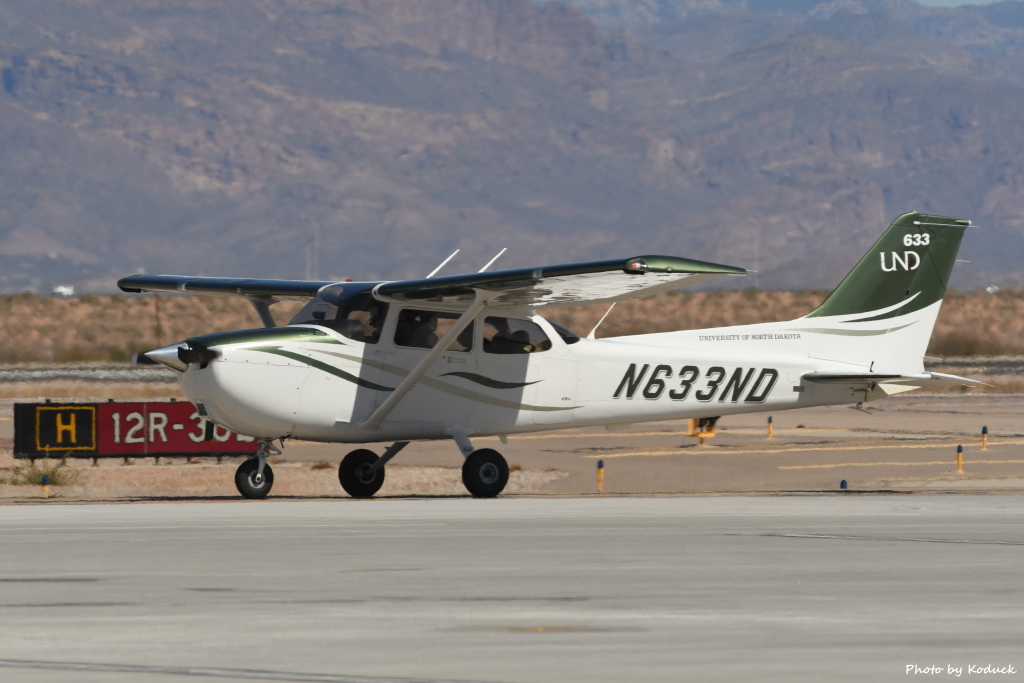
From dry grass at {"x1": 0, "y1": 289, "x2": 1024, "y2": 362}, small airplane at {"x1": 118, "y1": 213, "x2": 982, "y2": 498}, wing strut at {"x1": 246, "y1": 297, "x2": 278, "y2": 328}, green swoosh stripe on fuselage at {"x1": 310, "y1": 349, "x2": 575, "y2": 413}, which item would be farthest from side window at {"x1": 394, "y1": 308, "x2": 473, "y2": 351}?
dry grass at {"x1": 0, "y1": 289, "x2": 1024, "y2": 362}

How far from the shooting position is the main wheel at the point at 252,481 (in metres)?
18.5

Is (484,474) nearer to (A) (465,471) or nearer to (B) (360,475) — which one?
(A) (465,471)

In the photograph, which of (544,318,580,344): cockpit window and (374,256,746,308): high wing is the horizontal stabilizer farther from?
(374,256,746,308): high wing

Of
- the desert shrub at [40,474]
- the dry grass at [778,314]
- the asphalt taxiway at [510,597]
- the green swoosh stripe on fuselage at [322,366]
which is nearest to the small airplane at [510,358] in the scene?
the green swoosh stripe on fuselage at [322,366]

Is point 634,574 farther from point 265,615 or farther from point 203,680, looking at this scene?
point 203,680

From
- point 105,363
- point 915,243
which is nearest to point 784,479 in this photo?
point 915,243

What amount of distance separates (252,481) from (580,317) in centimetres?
5850

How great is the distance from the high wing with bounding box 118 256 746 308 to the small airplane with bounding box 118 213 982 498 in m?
0.02

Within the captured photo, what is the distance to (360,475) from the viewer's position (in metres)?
19.6

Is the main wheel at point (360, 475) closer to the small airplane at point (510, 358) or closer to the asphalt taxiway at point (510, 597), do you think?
the small airplane at point (510, 358)

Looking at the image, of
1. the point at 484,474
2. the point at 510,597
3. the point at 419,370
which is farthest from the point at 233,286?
the point at 510,597

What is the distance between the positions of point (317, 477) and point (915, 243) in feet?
34.7

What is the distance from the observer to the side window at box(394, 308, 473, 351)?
60.9ft

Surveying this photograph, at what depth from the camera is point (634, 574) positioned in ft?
34.9
